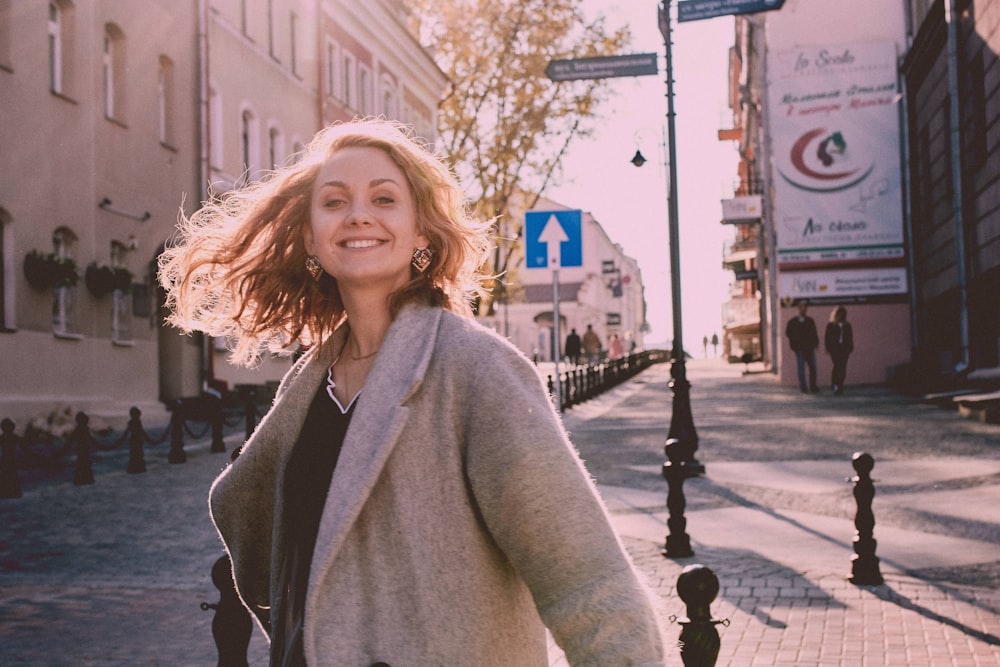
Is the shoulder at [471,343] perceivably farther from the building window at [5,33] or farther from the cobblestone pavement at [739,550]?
the building window at [5,33]

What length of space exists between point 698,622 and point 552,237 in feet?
43.1

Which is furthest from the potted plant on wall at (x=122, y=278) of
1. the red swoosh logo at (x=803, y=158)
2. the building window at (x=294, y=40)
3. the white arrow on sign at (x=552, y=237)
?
the red swoosh logo at (x=803, y=158)

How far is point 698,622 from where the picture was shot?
283cm

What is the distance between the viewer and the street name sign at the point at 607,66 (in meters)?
12.6

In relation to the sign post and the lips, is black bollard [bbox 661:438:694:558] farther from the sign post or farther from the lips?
the sign post

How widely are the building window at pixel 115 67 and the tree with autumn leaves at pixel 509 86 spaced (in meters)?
16.9

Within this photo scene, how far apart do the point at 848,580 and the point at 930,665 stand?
1706mm

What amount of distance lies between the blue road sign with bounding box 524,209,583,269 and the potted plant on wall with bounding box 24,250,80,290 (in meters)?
6.69

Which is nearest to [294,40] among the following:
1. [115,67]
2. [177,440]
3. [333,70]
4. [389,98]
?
[333,70]

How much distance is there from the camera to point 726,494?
10.2m

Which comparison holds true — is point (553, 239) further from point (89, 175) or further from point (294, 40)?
point (294, 40)

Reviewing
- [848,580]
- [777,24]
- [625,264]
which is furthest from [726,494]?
[625,264]

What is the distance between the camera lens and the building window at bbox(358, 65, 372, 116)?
34.8 m

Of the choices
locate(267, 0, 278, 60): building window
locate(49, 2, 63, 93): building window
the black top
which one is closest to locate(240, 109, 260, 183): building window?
locate(267, 0, 278, 60): building window
